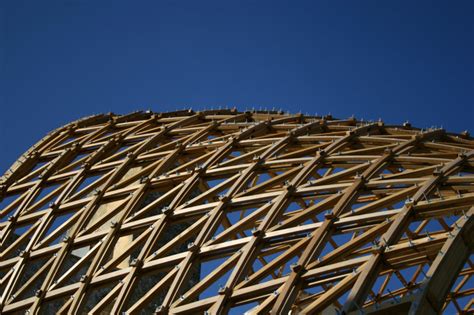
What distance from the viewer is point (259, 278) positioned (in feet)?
76.3

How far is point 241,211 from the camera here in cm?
3039

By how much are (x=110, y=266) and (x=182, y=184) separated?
14.9ft

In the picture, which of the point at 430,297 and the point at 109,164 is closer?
the point at 430,297

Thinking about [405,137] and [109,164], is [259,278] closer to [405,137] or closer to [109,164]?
[405,137]

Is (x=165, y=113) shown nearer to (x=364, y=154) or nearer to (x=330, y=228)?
(x=364, y=154)

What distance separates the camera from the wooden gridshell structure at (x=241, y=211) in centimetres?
2159

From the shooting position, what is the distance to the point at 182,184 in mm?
30312

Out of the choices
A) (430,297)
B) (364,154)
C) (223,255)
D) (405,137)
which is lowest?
(430,297)

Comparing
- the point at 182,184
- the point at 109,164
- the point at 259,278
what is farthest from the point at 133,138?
the point at 259,278

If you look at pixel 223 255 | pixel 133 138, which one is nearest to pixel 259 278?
pixel 223 255

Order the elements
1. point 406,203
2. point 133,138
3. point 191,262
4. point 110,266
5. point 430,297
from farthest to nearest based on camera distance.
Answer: point 133,138, point 110,266, point 191,262, point 406,203, point 430,297

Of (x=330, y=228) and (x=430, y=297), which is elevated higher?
(x=330, y=228)

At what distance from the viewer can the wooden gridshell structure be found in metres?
21.6

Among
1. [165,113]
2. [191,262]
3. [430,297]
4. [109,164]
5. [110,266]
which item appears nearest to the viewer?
[430,297]
